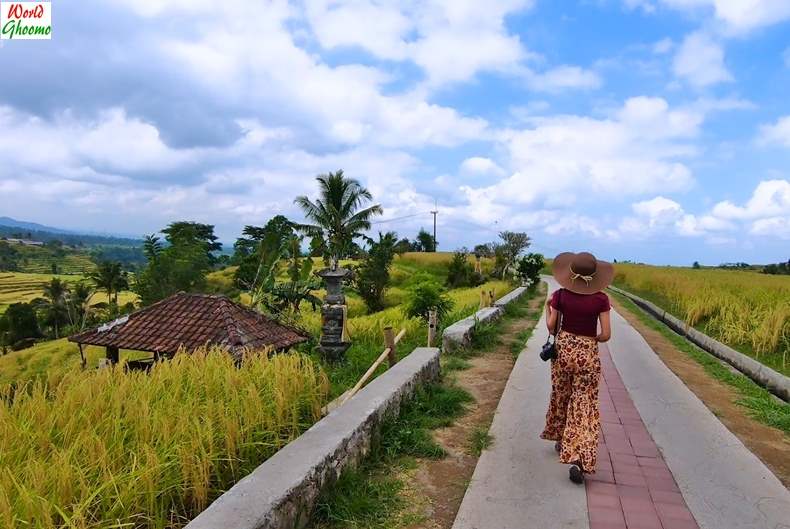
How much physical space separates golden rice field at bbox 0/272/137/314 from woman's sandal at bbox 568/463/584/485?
223ft

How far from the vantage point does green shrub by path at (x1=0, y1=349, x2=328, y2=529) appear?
245 cm

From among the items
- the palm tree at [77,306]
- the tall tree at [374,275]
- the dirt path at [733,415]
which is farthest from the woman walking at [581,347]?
the palm tree at [77,306]

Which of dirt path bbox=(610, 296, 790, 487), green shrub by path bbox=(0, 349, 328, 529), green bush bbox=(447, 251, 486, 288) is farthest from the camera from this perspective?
green bush bbox=(447, 251, 486, 288)

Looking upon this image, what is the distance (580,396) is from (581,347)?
1.10ft

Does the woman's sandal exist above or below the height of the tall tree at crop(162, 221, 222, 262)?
below

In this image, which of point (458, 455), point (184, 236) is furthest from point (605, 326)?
point (184, 236)

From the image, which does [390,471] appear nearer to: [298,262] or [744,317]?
[744,317]

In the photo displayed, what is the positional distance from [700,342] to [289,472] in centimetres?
1088

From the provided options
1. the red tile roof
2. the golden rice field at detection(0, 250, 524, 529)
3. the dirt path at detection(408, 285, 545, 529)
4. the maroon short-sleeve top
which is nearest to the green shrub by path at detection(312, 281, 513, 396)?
the red tile roof

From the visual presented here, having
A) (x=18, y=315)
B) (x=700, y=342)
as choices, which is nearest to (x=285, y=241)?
(x=700, y=342)

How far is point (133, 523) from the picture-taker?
237cm

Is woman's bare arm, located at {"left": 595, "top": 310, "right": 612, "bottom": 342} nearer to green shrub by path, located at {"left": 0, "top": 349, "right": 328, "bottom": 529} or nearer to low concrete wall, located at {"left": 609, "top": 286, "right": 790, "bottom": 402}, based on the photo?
green shrub by path, located at {"left": 0, "top": 349, "right": 328, "bottom": 529}

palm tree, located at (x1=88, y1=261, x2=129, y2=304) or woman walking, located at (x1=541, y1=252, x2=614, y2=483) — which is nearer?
woman walking, located at (x1=541, y1=252, x2=614, y2=483)

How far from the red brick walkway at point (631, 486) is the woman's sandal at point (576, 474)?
0.06m
